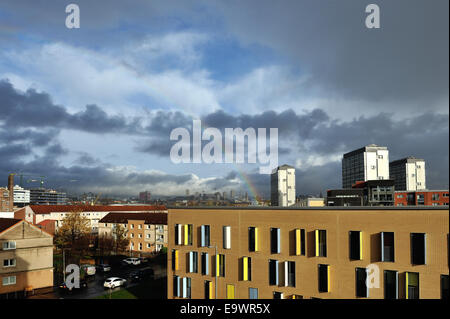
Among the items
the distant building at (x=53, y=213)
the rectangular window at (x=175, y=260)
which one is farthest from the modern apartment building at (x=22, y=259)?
the distant building at (x=53, y=213)

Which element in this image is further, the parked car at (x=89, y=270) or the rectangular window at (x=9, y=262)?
the parked car at (x=89, y=270)

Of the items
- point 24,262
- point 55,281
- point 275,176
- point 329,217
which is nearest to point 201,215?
point 329,217

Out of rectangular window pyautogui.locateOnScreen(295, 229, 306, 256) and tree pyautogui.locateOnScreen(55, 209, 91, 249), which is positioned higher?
rectangular window pyautogui.locateOnScreen(295, 229, 306, 256)

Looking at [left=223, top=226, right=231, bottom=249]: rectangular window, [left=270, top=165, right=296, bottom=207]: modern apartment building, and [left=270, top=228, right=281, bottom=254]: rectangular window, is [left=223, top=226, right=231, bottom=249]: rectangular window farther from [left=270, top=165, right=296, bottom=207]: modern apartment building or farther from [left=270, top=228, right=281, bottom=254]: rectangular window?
[left=270, top=165, right=296, bottom=207]: modern apartment building

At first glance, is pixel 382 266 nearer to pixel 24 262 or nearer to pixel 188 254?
pixel 188 254

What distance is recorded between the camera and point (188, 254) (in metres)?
36.0

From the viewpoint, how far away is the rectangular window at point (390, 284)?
2383 cm

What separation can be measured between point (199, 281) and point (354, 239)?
1563cm

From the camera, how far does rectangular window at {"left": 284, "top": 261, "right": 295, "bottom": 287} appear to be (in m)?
28.4

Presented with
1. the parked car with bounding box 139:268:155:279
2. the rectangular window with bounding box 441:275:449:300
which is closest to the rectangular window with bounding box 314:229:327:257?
the rectangular window with bounding box 441:275:449:300

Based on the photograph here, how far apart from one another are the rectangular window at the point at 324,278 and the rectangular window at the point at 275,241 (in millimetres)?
3697

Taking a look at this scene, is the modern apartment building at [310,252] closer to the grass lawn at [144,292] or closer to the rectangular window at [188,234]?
the rectangular window at [188,234]
